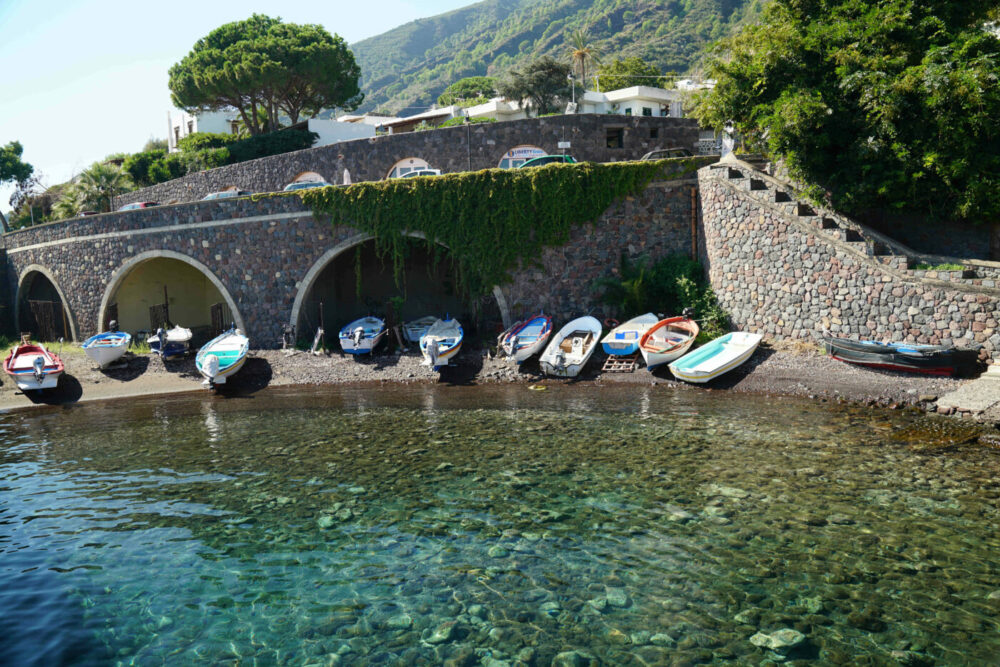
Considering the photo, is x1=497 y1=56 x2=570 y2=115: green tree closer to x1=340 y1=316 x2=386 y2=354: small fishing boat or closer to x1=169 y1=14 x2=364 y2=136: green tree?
x1=169 y1=14 x2=364 y2=136: green tree

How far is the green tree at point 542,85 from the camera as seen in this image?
42.8 metres

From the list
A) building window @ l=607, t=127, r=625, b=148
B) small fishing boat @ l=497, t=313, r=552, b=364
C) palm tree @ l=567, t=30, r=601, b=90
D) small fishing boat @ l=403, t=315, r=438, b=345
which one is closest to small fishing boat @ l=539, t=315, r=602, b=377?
small fishing boat @ l=497, t=313, r=552, b=364

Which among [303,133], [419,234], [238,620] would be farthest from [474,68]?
[238,620]

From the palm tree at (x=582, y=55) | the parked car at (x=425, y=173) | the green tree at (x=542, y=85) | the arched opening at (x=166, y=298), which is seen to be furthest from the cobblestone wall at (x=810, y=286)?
the palm tree at (x=582, y=55)

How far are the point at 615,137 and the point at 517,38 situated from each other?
106340 millimetres

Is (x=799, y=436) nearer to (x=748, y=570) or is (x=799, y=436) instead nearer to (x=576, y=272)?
(x=748, y=570)

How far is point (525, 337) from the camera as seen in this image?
19031 mm

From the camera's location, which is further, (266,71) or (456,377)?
(266,71)

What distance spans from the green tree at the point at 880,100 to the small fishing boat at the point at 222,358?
15.7m

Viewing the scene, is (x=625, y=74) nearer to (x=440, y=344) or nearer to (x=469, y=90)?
(x=469, y=90)

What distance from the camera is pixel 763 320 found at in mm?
17578

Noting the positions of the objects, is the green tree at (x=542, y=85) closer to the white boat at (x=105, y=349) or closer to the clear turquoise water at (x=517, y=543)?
the white boat at (x=105, y=349)

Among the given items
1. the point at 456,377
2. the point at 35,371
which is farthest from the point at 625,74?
the point at 35,371

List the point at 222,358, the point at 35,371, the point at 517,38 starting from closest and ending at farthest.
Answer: the point at 35,371 → the point at 222,358 → the point at 517,38
